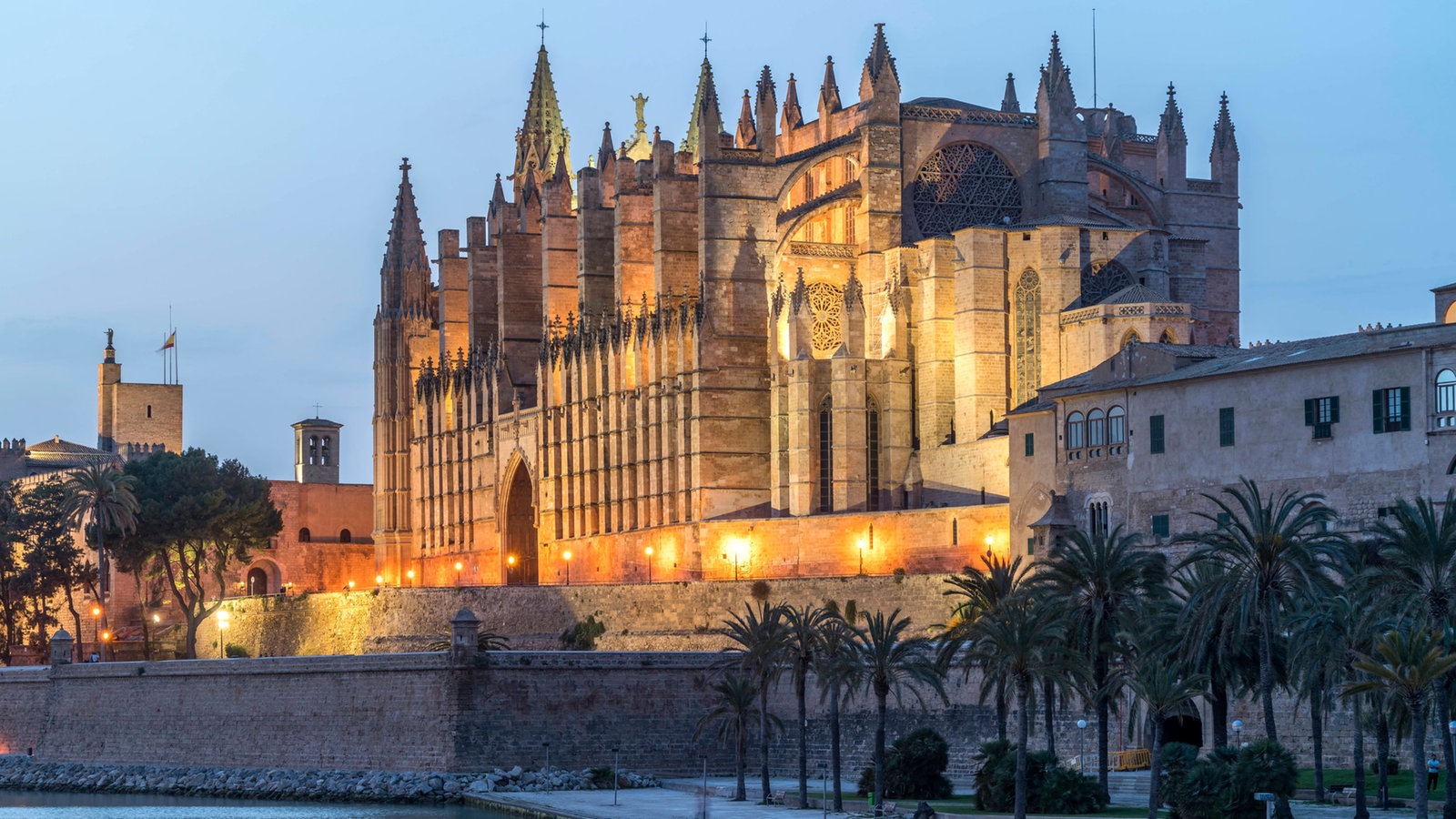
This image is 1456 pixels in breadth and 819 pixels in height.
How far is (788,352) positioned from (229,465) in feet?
86.1

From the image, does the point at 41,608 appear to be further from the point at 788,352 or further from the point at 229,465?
the point at 788,352

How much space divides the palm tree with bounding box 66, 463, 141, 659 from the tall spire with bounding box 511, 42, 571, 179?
2467 cm

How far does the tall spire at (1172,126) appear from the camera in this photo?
73250 mm

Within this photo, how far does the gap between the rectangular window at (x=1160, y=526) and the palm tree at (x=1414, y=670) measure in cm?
1482

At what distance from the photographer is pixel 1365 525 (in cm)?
4759

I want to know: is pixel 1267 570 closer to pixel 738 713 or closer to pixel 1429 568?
pixel 1429 568

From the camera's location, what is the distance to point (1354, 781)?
138ft

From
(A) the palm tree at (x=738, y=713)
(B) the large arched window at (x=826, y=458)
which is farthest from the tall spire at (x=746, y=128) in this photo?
(A) the palm tree at (x=738, y=713)

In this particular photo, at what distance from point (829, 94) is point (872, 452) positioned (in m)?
17.0

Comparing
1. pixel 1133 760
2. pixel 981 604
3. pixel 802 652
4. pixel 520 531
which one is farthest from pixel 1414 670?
pixel 520 531

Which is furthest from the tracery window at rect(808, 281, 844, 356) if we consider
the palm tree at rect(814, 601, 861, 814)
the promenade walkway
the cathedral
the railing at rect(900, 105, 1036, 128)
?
the palm tree at rect(814, 601, 861, 814)

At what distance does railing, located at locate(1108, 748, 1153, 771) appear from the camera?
48.1 meters

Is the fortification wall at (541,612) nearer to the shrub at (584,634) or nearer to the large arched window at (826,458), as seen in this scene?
the shrub at (584,634)

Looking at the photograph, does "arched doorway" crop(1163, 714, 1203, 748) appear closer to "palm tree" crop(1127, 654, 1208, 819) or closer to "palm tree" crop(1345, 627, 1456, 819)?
"palm tree" crop(1127, 654, 1208, 819)
